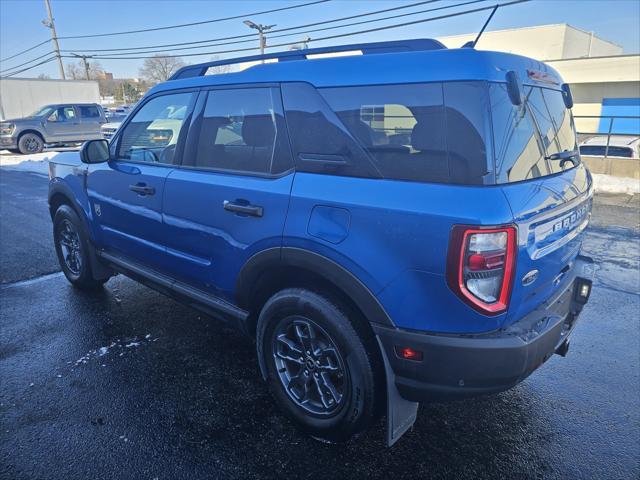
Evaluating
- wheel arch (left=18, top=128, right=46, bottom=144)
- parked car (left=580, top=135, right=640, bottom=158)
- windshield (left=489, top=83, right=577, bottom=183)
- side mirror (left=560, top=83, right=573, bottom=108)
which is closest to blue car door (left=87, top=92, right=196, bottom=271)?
windshield (left=489, top=83, right=577, bottom=183)

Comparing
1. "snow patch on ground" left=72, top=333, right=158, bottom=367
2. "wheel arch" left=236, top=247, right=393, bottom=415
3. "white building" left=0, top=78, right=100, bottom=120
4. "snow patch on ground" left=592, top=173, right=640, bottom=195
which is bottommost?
"snow patch on ground" left=592, top=173, right=640, bottom=195

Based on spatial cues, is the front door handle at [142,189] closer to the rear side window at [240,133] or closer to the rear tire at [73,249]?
the rear side window at [240,133]

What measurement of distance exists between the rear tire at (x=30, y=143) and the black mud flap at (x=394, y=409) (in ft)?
64.5

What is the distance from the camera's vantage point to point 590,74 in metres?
34.5

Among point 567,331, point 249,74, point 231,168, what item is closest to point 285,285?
point 231,168

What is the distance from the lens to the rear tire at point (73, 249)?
430cm

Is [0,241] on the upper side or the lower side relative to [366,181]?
lower

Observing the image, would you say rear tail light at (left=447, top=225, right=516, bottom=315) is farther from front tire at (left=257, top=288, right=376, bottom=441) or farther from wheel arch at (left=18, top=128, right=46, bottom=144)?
wheel arch at (left=18, top=128, right=46, bottom=144)

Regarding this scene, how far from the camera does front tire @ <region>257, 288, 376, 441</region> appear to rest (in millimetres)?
2201

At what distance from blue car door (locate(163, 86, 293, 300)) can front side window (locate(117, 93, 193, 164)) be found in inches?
9.5

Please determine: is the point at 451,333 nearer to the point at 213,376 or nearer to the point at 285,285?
the point at 285,285

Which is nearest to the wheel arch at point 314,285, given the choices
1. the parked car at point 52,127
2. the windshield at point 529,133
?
the windshield at point 529,133

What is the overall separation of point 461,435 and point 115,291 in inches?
145

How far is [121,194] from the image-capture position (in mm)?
3605
